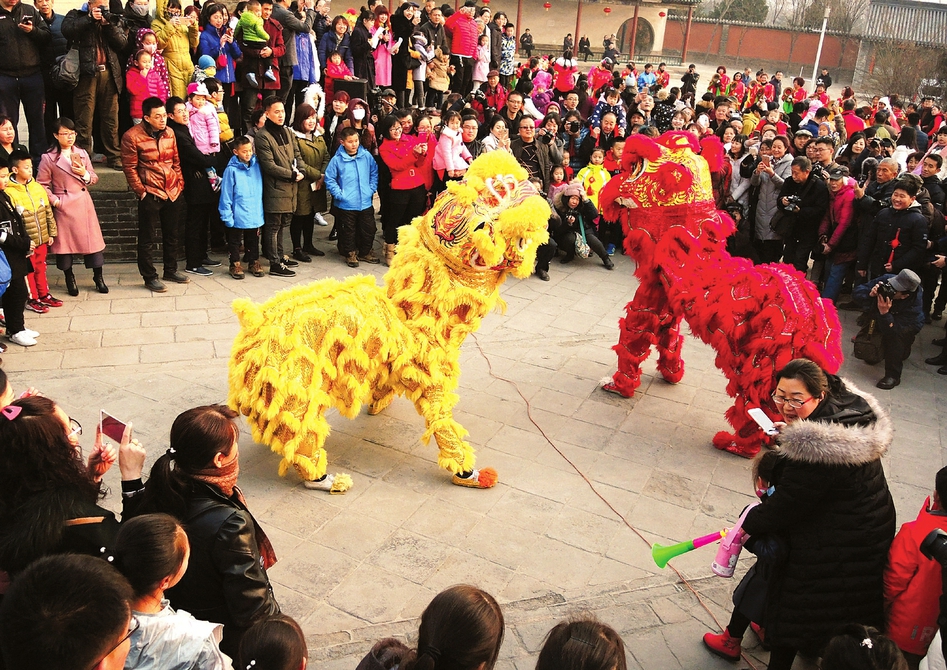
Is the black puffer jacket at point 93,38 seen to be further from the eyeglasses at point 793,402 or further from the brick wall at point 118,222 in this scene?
the eyeglasses at point 793,402

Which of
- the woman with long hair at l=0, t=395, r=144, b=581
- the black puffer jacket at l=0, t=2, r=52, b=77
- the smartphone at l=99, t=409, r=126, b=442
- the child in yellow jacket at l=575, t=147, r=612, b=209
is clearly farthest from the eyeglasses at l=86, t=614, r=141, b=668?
the child in yellow jacket at l=575, t=147, r=612, b=209

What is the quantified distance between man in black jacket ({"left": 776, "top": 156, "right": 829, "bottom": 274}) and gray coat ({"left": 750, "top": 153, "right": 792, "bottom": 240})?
0.27ft

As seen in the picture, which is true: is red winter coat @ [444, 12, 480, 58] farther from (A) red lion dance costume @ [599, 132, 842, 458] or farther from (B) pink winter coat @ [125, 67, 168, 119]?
(A) red lion dance costume @ [599, 132, 842, 458]

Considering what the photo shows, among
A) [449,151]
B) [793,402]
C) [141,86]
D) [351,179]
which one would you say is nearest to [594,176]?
[449,151]

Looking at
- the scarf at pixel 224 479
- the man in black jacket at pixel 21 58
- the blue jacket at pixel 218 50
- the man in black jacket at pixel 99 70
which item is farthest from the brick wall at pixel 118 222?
the scarf at pixel 224 479

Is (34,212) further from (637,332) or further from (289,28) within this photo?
(289,28)

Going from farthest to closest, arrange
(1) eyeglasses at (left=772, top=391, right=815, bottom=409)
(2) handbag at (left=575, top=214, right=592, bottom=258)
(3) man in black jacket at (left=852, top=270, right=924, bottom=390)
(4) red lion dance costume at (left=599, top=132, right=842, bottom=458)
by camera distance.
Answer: (2) handbag at (left=575, top=214, right=592, bottom=258), (3) man in black jacket at (left=852, top=270, right=924, bottom=390), (4) red lion dance costume at (left=599, top=132, right=842, bottom=458), (1) eyeglasses at (left=772, top=391, right=815, bottom=409)

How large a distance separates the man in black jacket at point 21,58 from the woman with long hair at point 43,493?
6.06 m

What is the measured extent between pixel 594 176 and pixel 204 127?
4618 millimetres

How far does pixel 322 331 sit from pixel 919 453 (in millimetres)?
4289

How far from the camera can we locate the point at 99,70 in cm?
800

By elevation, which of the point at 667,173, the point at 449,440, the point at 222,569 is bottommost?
the point at 449,440

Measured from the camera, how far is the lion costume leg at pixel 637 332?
Result: 5.91m

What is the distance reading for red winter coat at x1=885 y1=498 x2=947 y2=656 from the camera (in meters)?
3.01
